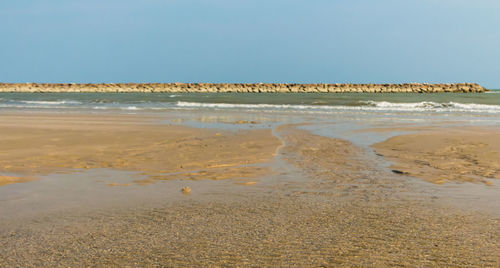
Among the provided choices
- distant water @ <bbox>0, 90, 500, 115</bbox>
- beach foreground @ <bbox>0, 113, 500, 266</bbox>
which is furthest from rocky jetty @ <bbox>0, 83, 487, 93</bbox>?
beach foreground @ <bbox>0, 113, 500, 266</bbox>

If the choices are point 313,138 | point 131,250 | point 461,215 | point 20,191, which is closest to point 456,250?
point 461,215

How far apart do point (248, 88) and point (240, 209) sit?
65.3 m

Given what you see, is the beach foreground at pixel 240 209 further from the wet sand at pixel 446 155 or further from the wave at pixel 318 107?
the wave at pixel 318 107

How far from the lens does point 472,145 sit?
29.1ft

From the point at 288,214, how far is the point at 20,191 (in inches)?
115

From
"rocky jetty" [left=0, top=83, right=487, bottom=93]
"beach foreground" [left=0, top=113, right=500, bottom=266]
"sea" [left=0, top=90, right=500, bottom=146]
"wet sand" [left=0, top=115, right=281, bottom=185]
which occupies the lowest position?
"beach foreground" [left=0, top=113, right=500, bottom=266]

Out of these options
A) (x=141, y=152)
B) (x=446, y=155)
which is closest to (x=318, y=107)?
(x=446, y=155)

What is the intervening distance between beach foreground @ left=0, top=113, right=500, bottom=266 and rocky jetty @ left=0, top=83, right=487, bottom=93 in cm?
5949

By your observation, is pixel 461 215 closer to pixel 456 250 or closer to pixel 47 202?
pixel 456 250

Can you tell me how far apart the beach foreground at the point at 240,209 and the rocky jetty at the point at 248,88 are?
2342 inches

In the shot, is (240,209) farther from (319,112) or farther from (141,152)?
(319,112)

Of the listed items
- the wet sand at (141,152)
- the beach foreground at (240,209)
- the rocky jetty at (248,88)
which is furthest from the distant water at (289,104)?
the rocky jetty at (248,88)

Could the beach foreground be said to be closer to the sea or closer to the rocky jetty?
the sea

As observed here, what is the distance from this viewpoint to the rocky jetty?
212 ft
